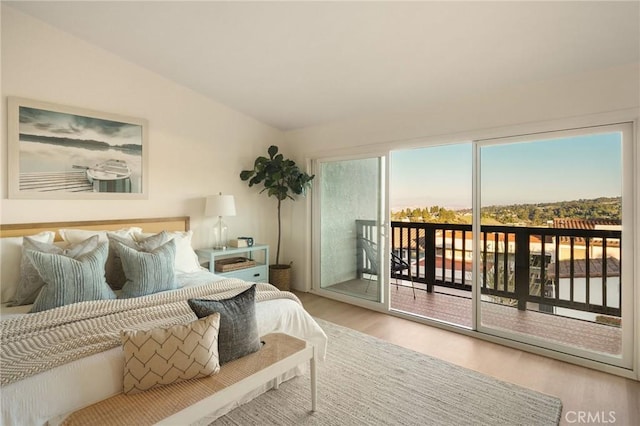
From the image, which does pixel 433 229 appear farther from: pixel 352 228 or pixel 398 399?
pixel 398 399

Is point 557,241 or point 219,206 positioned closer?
point 557,241

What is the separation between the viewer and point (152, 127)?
3.45 meters

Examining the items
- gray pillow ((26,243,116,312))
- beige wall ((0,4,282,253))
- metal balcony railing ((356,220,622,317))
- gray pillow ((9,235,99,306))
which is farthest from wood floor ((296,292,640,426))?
gray pillow ((9,235,99,306))

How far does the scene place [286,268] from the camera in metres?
4.41

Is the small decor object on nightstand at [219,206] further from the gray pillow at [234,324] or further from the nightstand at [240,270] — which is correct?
the gray pillow at [234,324]

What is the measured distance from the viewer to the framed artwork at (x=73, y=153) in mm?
2693

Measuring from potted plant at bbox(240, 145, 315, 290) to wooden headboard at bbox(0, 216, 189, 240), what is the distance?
101 cm

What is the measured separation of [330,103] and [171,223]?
2151 millimetres

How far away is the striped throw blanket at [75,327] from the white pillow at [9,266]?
72cm

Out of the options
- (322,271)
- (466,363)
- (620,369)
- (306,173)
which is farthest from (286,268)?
(620,369)

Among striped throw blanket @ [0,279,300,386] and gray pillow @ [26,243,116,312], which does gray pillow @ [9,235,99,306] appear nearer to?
gray pillow @ [26,243,116,312]

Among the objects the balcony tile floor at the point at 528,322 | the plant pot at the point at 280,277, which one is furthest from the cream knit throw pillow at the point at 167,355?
the plant pot at the point at 280,277

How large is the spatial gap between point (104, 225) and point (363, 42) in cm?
280

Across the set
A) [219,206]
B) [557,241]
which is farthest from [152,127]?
[557,241]
